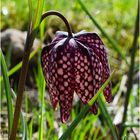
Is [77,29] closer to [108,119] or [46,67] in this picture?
[108,119]

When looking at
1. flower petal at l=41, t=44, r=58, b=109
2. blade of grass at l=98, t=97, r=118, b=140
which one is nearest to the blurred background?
blade of grass at l=98, t=97, r=118, b=140

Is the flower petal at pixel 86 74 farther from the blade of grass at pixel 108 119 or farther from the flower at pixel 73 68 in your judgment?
the blade of grass at pixel 108 119

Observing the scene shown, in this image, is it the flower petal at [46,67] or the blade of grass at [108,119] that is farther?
the blade of grass at [108,119]

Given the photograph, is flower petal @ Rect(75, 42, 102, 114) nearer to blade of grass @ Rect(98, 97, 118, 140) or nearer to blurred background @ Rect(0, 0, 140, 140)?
blade of grass @ Rect(98, 97, 118, 140)

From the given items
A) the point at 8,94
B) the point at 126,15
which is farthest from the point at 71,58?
the point at 126,15

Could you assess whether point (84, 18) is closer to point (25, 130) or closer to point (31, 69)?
point (31, 69)

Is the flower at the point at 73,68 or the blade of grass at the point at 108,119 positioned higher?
the flower at the point at 73,68

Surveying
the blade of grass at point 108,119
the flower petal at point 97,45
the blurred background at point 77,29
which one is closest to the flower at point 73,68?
the flower petal at point 97,45

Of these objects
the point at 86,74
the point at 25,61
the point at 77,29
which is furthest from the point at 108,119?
the point at 77,29
